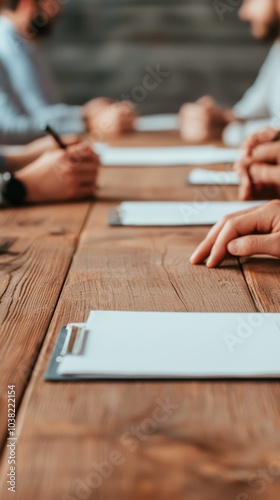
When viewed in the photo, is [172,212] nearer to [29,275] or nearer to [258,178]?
[258,178]

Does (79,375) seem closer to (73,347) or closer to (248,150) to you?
(73,347)

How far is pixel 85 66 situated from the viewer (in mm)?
3668

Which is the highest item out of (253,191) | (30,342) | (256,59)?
(30,342)

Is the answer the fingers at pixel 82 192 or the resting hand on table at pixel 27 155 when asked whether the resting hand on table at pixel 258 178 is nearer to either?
the fingers at pixel 82 192

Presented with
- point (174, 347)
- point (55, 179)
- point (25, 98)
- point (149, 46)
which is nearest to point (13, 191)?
point (55, 179)

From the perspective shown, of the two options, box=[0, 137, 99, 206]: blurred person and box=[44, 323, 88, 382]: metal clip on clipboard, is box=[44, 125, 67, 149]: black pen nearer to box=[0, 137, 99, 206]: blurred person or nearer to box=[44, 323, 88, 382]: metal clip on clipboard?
box=[0, 137, 99, 206]: blurred person

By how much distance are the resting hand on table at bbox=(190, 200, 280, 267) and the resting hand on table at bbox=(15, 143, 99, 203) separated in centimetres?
53

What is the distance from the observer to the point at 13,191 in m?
1.38

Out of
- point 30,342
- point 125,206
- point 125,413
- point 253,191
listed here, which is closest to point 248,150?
point 253,191

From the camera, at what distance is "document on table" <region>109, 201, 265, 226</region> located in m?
1.21

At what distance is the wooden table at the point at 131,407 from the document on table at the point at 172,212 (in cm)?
21

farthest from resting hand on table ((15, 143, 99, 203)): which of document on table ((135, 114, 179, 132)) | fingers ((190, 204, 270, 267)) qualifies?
document on table ((135, 114, 179, 132))

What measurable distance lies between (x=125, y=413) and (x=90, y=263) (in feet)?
1.49

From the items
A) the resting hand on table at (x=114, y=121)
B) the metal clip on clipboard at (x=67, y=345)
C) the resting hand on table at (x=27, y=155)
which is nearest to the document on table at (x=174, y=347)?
the metal clip on clipboard at (x=67, y=345)
